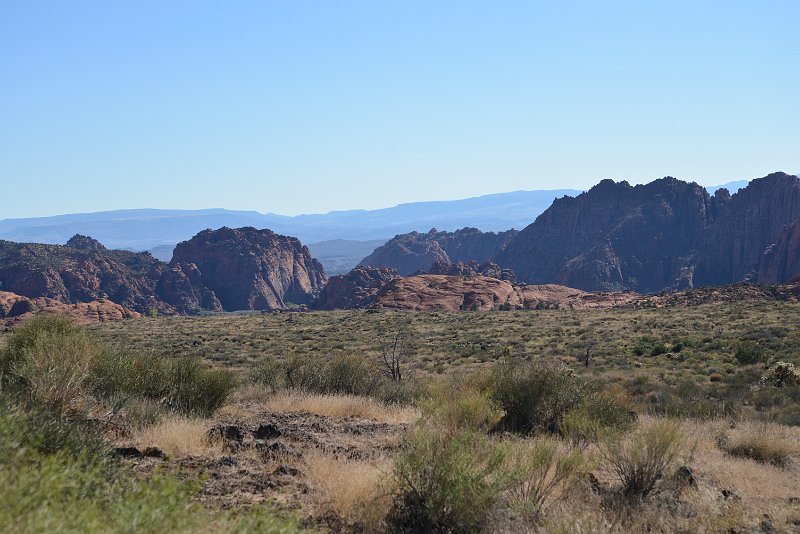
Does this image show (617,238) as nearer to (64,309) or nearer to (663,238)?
(663,238)

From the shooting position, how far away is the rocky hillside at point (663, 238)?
373ft

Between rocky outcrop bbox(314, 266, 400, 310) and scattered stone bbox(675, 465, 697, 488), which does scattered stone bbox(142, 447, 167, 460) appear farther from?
rocky outcrop bbox(314, 266, 400, 310)

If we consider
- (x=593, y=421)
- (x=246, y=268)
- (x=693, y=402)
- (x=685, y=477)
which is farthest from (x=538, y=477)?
(x=246, y=268)

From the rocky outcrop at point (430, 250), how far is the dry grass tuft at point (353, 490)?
167 metres

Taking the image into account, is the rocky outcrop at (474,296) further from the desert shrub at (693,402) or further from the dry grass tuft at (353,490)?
the dry grass tuft at (353,490)

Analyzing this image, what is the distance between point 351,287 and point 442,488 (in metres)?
96.5

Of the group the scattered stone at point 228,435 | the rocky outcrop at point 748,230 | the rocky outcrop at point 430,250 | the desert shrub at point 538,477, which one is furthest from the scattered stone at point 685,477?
the rocky outcrop at point 430,250

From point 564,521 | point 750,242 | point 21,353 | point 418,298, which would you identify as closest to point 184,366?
point 21,353

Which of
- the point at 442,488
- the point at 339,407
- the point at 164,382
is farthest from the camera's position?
the point at 339,407

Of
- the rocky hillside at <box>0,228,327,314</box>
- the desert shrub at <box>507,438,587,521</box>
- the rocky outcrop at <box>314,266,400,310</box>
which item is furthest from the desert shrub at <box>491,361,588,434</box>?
the rocky outcrop at <box>314,266,400,310</box>

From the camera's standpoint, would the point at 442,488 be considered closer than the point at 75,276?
Yes

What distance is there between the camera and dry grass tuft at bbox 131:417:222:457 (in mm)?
7887

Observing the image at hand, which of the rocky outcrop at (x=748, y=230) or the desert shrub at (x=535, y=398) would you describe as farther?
the rocky outcrop at (x=748, y=230)

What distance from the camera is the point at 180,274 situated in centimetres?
11544
